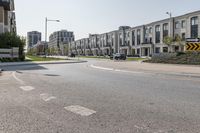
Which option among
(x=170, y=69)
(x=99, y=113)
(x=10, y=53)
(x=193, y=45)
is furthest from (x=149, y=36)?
(x=99, y=113)

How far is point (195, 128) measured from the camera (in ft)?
18.9

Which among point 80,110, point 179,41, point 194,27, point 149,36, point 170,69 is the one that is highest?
point 194,27

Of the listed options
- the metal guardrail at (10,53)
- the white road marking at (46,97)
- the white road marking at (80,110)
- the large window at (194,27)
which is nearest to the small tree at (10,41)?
the metal guardrail at (10,53)

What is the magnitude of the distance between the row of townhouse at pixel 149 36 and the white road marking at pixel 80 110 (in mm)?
67340

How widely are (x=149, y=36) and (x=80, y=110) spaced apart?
91.7 m

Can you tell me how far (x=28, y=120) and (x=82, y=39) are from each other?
165 m

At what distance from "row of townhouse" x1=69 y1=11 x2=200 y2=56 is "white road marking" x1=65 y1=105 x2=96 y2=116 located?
67340 mm

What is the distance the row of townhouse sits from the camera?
3002 inches

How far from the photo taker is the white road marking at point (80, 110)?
721 cm

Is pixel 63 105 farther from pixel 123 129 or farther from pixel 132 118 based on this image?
pixel 123 129

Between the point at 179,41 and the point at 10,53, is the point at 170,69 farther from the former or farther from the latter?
the point at 179,41

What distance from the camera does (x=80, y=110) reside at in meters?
7.57

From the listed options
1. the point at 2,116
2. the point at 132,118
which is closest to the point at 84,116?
the point at 132,118

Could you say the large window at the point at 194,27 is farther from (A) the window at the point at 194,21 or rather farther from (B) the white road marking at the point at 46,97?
(B) the white road marking at the point at 46,97
